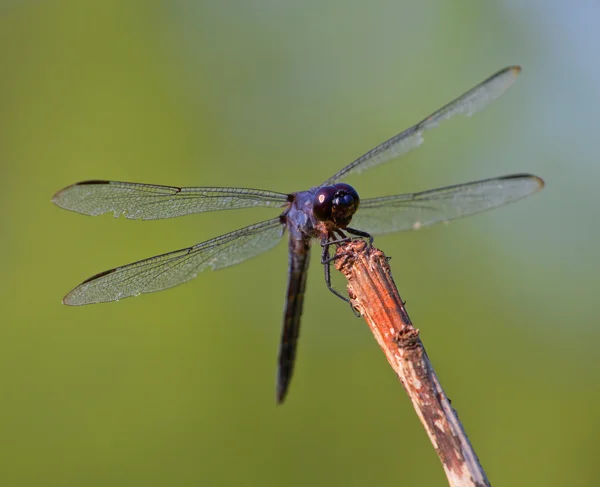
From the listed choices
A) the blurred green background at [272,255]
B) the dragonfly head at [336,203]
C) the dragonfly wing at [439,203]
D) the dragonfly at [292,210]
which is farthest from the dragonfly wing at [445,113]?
the blurred green background at [272,255]

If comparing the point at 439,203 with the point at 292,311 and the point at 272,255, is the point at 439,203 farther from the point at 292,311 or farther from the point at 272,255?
the point at 272,255

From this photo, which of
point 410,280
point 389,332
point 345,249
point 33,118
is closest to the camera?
point 389,332

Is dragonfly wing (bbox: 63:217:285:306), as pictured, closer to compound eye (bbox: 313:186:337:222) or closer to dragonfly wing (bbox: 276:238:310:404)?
dragonfly wing (bbox: 276:238:310:404)

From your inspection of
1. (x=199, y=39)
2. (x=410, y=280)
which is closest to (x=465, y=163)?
(x=410, y=280)

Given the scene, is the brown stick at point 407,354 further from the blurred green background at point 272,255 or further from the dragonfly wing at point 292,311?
the blurred green background at point 272,255

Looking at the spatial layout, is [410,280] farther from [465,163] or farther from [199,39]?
[199,39]

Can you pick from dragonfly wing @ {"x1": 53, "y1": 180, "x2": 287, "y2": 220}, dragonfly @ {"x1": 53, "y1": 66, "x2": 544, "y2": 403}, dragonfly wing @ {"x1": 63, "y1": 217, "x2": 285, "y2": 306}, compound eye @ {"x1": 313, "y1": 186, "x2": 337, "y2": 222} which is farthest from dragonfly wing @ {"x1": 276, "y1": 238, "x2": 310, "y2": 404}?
compound eye @ {"x1": 313, "y1": 186, "x2": 337, "y2": 222}
